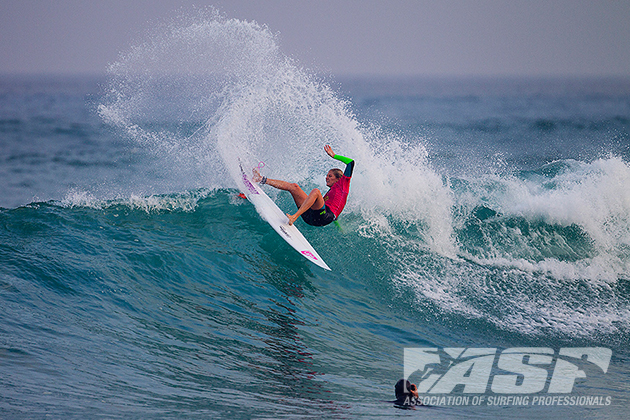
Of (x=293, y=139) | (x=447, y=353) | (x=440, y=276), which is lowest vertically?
(x=447, y=353)

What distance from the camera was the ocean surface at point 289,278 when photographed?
17.8ft

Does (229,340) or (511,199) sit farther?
(511,199)

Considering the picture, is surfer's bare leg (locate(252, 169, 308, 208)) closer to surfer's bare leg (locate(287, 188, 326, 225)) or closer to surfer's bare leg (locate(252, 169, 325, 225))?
surfer's bare leg (locate(252, 169, 325, 225))

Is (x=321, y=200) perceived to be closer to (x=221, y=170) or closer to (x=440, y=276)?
(x=440, y=276)

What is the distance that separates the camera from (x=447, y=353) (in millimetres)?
6934

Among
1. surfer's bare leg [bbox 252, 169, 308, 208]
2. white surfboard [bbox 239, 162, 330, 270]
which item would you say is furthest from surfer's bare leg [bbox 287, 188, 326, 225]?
white surfboard [bbox 239, 162, 330, 270]

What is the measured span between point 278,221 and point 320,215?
0.82 meters

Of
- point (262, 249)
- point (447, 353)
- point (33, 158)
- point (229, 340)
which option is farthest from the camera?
point (33, 158)

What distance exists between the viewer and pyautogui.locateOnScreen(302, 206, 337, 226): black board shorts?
8.79m

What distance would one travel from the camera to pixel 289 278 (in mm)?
8562

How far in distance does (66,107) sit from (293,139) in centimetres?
4787

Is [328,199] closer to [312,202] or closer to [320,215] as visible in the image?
[320,215]

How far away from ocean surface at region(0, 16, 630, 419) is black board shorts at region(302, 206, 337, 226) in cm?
77

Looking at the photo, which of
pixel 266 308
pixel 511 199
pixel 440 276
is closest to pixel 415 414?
pixel 266 308
